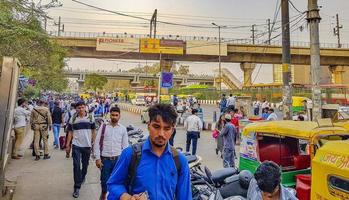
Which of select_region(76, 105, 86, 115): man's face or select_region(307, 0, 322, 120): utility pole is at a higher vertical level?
select_region(307, 0, 322, 120): utility pole

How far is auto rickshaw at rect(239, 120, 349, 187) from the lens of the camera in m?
4.64

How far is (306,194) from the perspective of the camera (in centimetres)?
414

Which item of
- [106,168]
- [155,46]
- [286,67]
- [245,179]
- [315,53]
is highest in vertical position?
[155,46]

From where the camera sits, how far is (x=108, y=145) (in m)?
5.53

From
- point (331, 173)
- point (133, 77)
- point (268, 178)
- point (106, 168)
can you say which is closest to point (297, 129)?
point (331, 173)

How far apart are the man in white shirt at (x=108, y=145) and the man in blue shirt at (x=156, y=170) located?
323 cm

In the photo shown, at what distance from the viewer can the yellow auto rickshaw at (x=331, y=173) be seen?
3.16m

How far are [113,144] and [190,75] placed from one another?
106 metres

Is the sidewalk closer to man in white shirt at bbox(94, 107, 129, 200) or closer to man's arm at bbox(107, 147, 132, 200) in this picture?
man in white shirt at bbox(94, 107, 129, 200)

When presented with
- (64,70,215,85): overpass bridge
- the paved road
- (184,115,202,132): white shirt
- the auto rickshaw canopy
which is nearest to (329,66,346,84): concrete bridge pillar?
the paved road

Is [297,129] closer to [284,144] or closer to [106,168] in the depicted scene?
[284,144]

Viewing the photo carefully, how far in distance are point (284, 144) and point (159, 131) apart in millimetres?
3960

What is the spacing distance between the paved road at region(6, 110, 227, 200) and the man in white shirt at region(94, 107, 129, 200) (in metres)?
1.08

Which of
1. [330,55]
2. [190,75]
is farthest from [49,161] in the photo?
[190,75]
